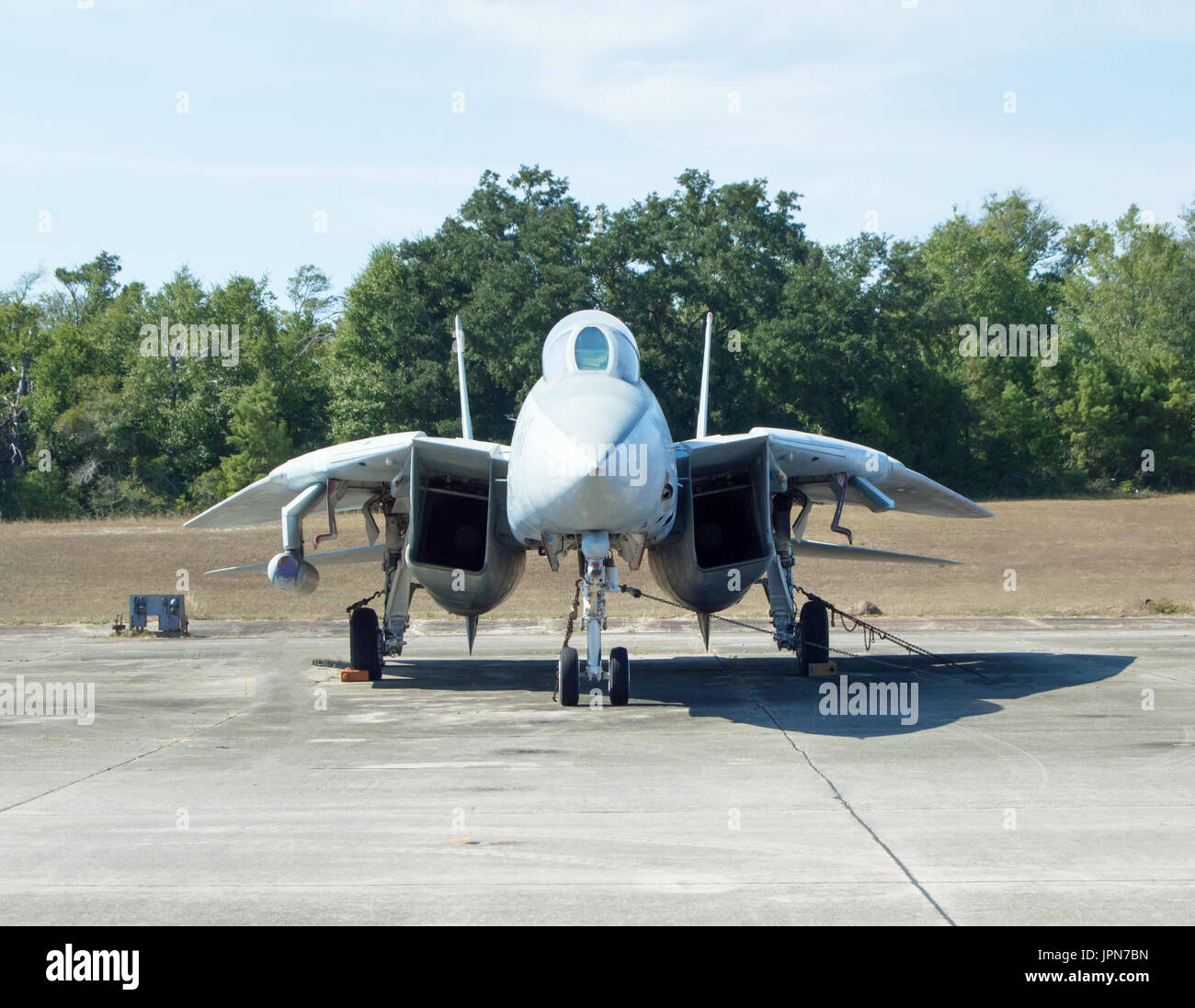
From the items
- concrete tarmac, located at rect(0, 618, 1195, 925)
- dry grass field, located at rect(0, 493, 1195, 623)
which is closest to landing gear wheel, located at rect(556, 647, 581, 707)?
concrete tarmac, located at rect(0, 618, 1195, 925)

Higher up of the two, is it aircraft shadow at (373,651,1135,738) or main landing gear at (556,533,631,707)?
main landing gear at (556,533,631,707)

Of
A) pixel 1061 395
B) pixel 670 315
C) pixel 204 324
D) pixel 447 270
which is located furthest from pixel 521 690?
pixel 204 324

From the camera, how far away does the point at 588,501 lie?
33.3 ft

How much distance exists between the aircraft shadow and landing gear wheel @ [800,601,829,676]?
0.96 feet

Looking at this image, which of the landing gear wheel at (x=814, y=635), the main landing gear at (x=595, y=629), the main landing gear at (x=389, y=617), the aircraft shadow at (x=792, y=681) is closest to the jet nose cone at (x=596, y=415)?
the main landing gear at (x=595, y=629)

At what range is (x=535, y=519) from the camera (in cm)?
1122

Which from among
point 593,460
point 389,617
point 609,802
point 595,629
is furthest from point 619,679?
point 609,802

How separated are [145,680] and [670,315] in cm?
4041

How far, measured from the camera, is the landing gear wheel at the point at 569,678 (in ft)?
41.7

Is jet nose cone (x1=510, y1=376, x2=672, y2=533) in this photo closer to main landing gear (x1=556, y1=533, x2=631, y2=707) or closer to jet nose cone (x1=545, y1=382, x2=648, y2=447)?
jet nose cone (x1=545, y1=382, x2=648, y2=447)

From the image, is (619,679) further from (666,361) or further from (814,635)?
(666,361)

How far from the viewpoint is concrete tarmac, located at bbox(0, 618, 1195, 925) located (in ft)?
18.6

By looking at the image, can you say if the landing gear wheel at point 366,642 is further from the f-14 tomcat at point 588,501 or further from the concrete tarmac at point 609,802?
the concrete tarmac at point 609,802

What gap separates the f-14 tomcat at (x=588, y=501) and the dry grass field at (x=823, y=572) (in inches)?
422
